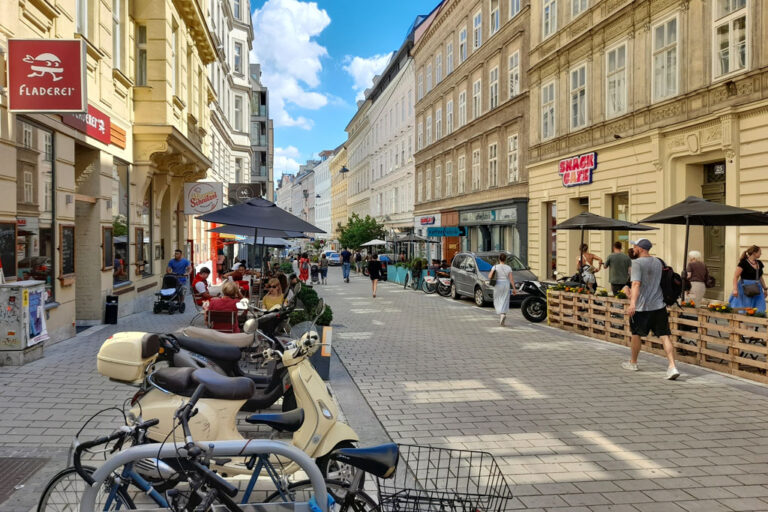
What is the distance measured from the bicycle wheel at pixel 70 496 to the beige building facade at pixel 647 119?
1360cm

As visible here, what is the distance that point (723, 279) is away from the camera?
15.0 m

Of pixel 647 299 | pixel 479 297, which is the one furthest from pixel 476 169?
pixel 647 299

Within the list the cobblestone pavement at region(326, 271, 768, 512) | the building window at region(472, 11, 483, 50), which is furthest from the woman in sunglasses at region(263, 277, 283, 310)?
the building window at region(472, 11, 483, 50)

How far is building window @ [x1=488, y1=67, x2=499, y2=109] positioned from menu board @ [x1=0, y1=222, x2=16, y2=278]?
23.4 meters

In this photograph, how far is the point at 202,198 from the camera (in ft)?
59.7

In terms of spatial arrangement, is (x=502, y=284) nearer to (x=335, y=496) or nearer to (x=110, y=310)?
(x=110, y=310)

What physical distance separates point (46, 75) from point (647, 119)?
571 inches

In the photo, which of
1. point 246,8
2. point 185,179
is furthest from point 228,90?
point 185,179

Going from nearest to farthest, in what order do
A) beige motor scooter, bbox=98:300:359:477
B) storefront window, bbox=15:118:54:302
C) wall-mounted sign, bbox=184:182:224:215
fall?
beige motor scooter, bbox=98:300:359:477, storefront window, bbox=15:118:54:302, wall-mounted sign, bbox=184:182:224:215

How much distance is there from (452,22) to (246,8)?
15251 millimetres

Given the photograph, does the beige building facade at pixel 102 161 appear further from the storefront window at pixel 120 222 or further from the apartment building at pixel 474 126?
the apartment building at pixel 474 126

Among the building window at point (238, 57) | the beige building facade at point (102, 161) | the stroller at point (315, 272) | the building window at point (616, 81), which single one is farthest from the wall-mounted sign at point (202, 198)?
the building window at point (238, 57)

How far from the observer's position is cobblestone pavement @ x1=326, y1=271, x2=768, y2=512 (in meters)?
4.52

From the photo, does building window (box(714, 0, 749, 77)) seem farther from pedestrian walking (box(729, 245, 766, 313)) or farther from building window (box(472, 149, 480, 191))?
building window (box(472, 149, 480, 191))
